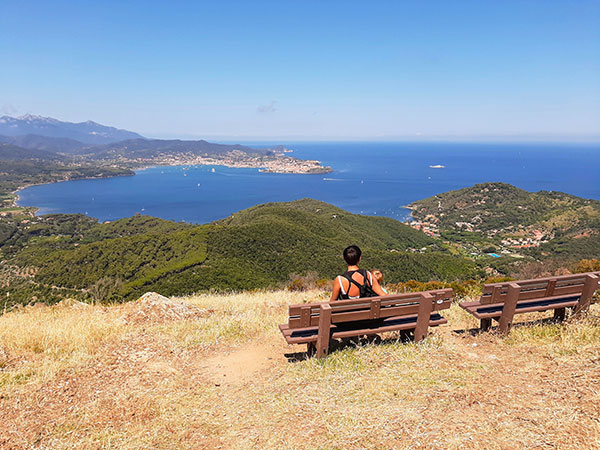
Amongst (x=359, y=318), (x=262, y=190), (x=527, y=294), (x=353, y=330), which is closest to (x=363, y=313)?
(x=359, y=318)

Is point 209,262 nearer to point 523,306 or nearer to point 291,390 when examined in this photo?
point 291,390

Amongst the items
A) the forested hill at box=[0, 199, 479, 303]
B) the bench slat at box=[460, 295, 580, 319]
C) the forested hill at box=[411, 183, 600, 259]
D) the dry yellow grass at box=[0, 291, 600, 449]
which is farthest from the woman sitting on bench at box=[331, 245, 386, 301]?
the forested hill at box=[411, 183, 600, 259]

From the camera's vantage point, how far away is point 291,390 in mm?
3693

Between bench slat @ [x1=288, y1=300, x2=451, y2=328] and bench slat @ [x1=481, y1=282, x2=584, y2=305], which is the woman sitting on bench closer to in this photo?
bench slat @ [x1=288, y1=300, x2=451, y2=328]

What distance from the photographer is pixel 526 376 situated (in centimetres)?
363

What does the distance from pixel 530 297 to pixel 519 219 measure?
3672 inches

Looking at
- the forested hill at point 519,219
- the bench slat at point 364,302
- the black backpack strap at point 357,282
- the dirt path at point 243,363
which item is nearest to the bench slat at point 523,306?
the bench slat at point 364,302

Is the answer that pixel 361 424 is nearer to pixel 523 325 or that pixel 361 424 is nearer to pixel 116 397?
pixel 116 397

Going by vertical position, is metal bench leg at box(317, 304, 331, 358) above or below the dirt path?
above

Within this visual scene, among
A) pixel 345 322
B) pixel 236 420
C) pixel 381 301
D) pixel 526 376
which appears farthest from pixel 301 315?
pixel 526 376

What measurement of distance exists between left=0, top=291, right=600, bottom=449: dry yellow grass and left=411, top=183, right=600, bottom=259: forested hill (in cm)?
5875

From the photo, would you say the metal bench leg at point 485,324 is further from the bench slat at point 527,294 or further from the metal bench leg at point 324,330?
the metal bench leg at point 324,330

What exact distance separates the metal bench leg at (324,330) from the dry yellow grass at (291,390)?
0.46 feet

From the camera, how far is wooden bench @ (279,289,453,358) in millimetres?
4000
